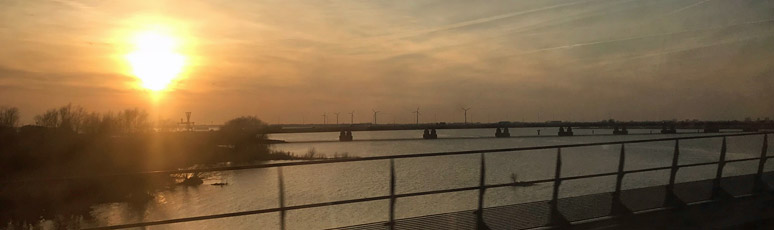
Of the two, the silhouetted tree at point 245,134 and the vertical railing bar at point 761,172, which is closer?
the vertical railing bar at point 761,172

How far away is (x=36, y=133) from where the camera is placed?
120 ft

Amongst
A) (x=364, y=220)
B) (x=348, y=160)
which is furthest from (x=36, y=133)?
(x=348, y=160)

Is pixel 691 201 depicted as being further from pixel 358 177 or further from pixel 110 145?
pixel 110 145

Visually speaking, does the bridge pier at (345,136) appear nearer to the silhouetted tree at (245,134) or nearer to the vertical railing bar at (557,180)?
the silhouetted tree at (245,134)

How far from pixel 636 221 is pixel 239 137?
53148 millimetres

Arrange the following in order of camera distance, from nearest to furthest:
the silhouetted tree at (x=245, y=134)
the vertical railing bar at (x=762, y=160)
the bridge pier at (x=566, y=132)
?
the vertical railing bar at (x=762, y=160) → the silhouetted tree at (x=245, y=134) → the bridge pier at (x=566, y=132)

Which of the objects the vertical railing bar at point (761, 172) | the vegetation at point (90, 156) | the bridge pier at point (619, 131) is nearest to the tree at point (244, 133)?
the vegetation at point (90, 156)

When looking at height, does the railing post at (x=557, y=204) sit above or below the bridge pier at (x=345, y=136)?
above

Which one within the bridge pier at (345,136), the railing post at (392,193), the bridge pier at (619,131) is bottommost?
the bridge pier at (345,136)

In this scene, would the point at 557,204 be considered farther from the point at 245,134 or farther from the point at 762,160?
the point at 245,134

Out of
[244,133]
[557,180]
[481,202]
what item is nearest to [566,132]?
[244,133]

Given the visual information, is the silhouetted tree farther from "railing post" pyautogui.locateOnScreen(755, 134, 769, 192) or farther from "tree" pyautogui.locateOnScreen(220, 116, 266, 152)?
"railing post" pyautogui.locateOnScreen(755, 134, 769, 192)

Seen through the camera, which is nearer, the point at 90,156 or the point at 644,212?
the point at 644,212

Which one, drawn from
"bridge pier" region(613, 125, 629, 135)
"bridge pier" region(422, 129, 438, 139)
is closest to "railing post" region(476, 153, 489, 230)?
"bridge pier" region(422, 129, 438, 139)
